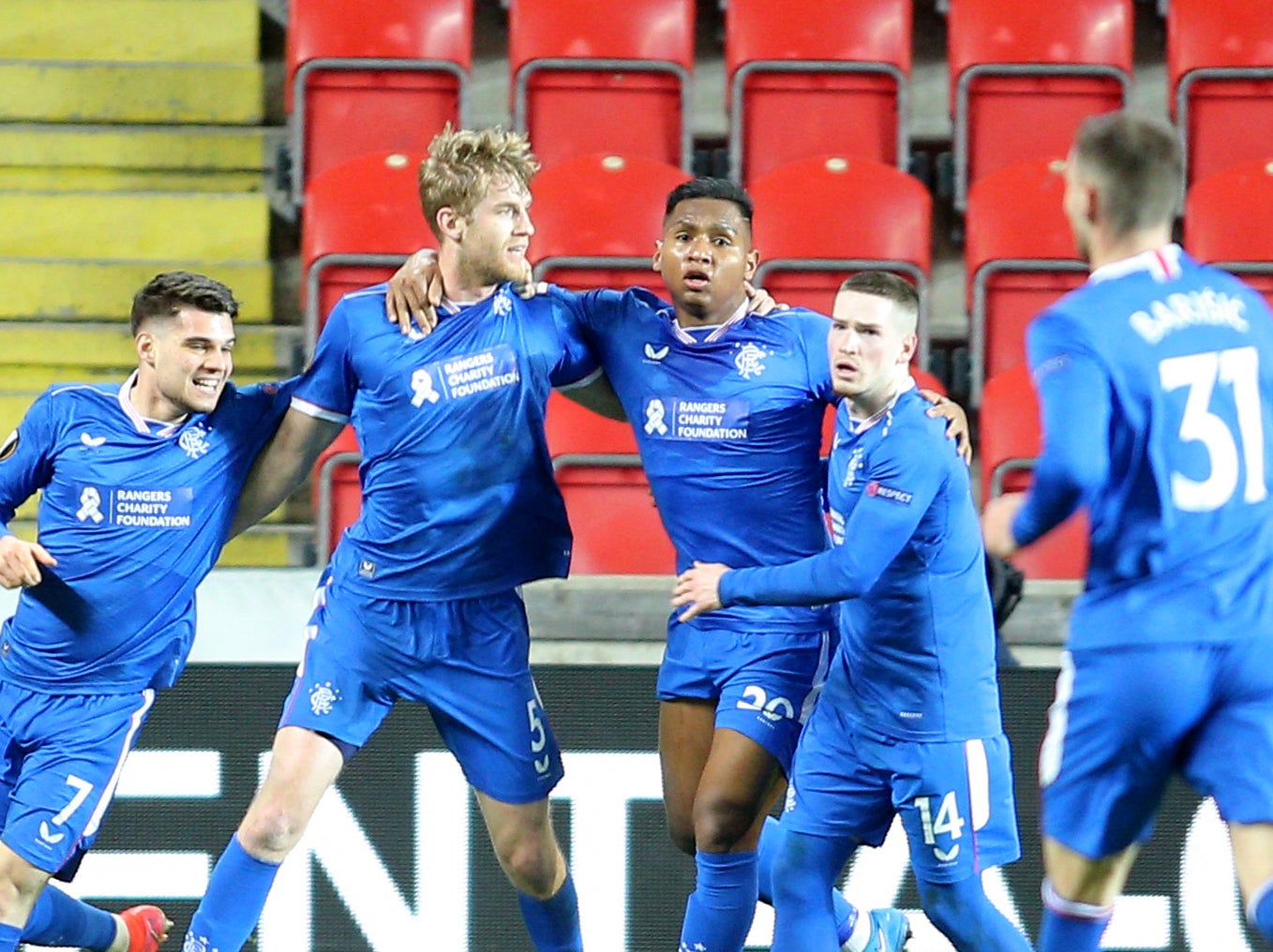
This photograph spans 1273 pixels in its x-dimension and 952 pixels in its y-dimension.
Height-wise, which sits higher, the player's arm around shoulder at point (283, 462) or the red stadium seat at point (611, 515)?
the player's arm around shoulder at point (283, 462)

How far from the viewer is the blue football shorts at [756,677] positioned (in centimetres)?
438

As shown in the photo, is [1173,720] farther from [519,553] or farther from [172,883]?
[172,883]

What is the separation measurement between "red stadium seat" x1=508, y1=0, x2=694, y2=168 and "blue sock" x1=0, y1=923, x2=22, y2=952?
3.92 meters

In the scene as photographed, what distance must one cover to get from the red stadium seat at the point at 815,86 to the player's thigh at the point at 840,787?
11.9 feet

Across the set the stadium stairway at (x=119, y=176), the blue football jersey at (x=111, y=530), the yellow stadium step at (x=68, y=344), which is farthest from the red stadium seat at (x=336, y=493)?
the blue football jersey at (x=111, y=530)

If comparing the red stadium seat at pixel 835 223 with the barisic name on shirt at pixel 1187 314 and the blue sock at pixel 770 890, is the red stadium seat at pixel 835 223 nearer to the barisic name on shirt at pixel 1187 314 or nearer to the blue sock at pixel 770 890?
the blue sock at pixel 770 890

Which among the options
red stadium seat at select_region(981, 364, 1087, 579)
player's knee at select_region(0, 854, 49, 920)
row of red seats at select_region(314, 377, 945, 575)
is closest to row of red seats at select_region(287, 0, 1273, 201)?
red stadium seat at select_region(981, 364, 1087, 579)

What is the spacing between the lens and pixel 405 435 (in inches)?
→ 177

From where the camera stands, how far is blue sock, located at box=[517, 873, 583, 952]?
15.3ft

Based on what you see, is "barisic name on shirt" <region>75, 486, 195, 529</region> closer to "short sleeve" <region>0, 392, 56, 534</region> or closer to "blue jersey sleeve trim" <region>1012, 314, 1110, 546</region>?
"short sleeve" <region>0, 392, 56, 534</region>

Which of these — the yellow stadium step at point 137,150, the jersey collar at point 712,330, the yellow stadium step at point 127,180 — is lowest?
the jersey collar at point 712,330

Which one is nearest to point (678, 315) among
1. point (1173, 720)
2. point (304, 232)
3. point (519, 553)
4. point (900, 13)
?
point (519, 553)

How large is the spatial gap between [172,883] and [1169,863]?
2752mm

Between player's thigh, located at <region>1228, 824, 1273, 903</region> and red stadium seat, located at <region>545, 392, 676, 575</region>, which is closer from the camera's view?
player's thigh, located at <region>1228, 824, 1273, 903</region>
